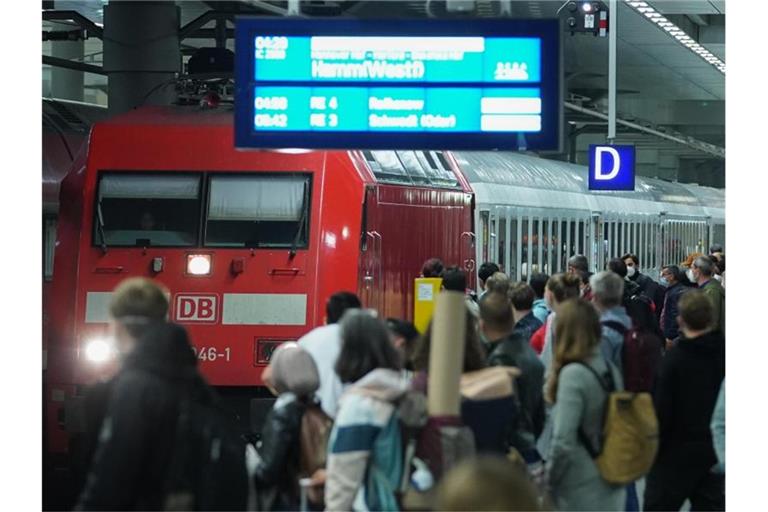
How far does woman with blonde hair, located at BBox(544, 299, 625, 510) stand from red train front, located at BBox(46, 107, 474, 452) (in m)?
5.09

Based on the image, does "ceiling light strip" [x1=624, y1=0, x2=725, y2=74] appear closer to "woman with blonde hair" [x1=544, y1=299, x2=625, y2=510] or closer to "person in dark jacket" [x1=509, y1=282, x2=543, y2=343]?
"person in dark jacket" [x1=509, y1=282, x2=543, y2=343]

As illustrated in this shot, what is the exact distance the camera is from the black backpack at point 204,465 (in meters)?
6.01

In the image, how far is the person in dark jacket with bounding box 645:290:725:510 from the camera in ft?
27.8

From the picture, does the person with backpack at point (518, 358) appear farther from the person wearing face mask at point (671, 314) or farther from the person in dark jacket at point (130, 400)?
the person wearing face mask at point (671, 314)

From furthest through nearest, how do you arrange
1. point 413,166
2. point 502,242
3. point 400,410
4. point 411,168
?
1. point 502,242
2. point 413,166
3. point 411,168
4. point 400,410

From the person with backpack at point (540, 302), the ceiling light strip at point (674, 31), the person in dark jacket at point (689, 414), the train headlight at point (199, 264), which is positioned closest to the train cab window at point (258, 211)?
the train headlight at point (199, 264)

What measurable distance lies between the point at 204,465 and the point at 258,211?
696 centimetres

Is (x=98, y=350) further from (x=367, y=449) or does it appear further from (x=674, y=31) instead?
(x=674, y=31)

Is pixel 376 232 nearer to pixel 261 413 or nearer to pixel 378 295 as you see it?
pixel 378 295

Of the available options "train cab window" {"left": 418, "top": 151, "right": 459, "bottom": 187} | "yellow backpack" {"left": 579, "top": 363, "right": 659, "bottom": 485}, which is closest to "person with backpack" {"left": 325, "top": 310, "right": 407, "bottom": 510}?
"yellow backpack" {"left": 579, "top": 363, "right": 659, "bottom": 485}

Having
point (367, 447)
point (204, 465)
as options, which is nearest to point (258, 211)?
point (367, 447)

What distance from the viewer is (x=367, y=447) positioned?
6.69 meters

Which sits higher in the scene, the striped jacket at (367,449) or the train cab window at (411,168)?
the train cab window at (411,168)

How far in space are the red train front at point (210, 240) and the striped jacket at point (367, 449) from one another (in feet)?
19.7
